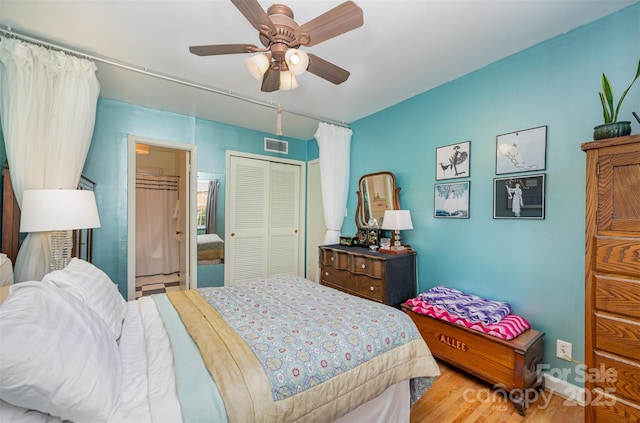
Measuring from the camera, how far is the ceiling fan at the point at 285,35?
1.33 m

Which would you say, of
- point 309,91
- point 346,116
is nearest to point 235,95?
point 309,91

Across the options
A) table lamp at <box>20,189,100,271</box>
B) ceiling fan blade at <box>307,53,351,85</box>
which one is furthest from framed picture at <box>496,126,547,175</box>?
table lamp at <box>20,189,100,271</box>

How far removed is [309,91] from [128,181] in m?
2.33

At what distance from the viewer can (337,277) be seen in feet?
10.5

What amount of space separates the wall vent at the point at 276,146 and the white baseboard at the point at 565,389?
399cm

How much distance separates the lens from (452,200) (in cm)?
262

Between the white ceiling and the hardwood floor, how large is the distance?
2.61 meters

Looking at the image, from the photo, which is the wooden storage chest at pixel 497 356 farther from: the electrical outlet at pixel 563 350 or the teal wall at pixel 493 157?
the teal wall at pixel 493 157

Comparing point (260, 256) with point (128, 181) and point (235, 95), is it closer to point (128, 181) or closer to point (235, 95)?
point (128, 181)

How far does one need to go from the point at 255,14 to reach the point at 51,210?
5.90 feet

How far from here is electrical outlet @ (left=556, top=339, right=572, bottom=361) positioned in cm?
192

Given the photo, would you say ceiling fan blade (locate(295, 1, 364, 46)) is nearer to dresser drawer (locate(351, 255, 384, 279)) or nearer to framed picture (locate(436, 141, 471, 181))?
framed picture (locate(436, 141, 471, 181))

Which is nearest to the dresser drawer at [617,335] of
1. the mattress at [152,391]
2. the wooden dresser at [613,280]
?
the wooden dresser at [613,280]

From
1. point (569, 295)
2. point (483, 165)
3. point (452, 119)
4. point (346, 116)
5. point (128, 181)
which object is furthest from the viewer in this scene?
point (346, 116)
